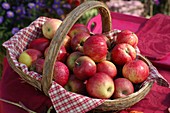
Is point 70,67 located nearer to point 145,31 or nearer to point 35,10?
point 145,31

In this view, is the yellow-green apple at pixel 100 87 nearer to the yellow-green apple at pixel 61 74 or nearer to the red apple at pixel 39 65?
the yellow-green apple at pixel 61 74

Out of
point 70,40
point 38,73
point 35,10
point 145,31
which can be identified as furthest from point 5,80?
point 35,10

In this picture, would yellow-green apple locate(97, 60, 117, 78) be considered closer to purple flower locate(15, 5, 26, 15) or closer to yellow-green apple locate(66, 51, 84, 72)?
yellow-green apple locate(66, 51, 84, 72)

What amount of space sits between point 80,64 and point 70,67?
0.09 m

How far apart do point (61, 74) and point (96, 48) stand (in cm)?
19

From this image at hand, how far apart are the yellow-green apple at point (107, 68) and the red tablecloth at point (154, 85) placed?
165 mm

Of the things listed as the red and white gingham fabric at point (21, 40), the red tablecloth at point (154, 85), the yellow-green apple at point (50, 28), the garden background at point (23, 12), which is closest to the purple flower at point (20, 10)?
the garden background at point (23, 12)

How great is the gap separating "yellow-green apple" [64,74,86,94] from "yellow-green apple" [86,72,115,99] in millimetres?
31

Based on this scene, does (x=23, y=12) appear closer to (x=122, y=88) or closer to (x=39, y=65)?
(x=39, y=65)

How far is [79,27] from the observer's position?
59.4 inches

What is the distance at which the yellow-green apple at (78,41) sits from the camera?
1376 millimetres

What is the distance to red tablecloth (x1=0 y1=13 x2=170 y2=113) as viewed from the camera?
127 cm

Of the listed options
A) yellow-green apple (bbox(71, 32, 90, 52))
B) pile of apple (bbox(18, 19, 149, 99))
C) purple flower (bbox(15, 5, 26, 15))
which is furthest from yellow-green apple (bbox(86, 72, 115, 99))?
purple flower (bbox(15, 5, 26, 15))

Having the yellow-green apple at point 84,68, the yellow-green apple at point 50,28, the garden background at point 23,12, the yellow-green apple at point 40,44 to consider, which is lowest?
the garden background at point 23,12
